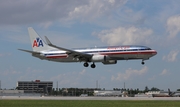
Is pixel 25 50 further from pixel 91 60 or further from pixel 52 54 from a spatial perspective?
pixel 91 60

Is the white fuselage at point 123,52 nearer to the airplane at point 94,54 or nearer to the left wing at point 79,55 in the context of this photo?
the airplane at point 94,54

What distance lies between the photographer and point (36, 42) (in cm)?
10781

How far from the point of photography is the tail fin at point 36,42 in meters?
105

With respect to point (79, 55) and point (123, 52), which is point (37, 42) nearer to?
point (79, 55)

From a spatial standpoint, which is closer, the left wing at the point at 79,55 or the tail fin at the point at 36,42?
the left wing at the point at 79,55

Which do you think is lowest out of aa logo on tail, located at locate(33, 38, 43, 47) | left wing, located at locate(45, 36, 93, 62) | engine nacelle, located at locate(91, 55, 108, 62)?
engine nacelle, located at locate(91, 55, 108, 62)

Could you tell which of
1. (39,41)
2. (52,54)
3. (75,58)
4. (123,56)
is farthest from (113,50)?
(39,41)

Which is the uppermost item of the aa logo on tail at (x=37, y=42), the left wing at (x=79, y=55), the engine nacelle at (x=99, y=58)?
the aa logo on tail at (x=37, y=42)

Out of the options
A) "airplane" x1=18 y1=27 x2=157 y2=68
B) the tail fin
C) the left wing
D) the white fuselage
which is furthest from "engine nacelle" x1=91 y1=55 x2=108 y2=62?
the tail fin

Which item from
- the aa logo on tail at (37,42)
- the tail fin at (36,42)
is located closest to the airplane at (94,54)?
the tail fin at (36,42)

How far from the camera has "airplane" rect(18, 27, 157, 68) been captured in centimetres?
8550

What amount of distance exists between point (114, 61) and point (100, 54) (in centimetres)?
355

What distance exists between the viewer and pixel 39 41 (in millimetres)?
107500

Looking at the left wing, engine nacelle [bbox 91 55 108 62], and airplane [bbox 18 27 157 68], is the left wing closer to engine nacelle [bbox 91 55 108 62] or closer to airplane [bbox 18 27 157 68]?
airplane [bbox 18 27 157 68]
